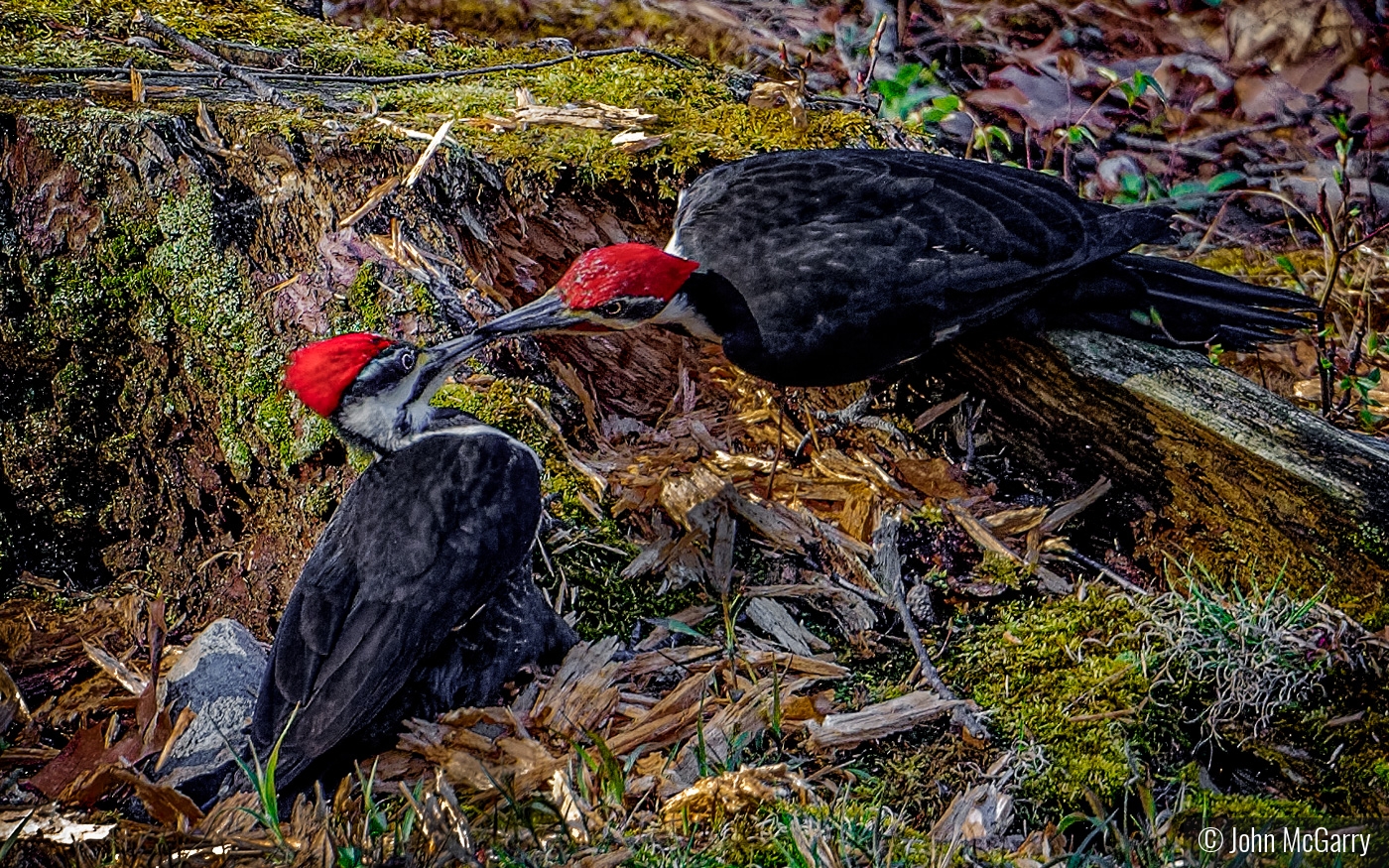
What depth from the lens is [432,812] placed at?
242 centimetres

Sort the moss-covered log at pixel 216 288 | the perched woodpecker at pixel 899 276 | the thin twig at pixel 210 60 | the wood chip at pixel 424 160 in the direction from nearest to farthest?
1. the perched woodpecker at pixel 899 276
2. the moss-covered log at pixel 216 288
3. the wood chip at pixel 424 160
4. the thin twig at pixel 210 60

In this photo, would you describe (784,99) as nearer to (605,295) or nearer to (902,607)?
(605,295)

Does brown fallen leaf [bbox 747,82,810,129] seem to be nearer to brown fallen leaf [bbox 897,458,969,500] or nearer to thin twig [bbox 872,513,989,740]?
brown fallen leaf [bbox 897,458,969,500]

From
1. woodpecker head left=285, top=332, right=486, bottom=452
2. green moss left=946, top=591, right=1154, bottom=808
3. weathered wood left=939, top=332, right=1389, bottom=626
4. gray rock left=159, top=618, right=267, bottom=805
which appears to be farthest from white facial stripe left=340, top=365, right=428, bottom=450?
weathered wood left=939, top=332, right=1389, bottom=626

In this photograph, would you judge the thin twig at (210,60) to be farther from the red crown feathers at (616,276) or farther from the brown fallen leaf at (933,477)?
the brown fallen leaf at (933,477)

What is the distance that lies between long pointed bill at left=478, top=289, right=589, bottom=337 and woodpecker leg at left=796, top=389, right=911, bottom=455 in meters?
0.97

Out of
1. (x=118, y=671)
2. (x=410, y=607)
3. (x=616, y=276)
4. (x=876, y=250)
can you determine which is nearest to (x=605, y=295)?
(x=616, y=276)

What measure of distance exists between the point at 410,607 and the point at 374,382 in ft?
2.10

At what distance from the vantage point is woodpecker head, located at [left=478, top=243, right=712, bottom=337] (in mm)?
3338

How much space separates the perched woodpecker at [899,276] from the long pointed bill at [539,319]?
0.05 meters

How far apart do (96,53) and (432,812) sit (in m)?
3.53

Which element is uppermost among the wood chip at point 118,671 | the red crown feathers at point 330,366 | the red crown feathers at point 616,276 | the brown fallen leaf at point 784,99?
the brown fallen leaf at point 784,99

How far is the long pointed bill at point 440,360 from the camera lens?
10.5 feet

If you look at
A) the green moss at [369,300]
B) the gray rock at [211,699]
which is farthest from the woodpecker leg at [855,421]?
the gray rock at [211,699]
